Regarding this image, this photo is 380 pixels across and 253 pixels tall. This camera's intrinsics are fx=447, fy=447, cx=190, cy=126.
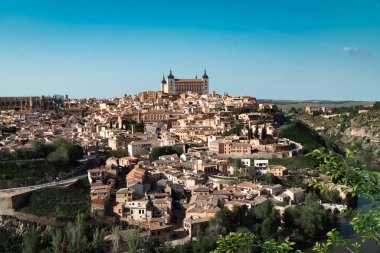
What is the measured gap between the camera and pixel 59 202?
53.7 feet

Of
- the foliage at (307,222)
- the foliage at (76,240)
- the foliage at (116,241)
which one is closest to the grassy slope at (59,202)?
the foliage at (76,240)

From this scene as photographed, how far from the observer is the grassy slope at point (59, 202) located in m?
15.8

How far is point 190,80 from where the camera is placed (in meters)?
53.0

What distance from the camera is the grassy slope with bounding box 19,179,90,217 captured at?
51.9ft

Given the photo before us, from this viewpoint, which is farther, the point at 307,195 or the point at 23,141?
the point at 23,141

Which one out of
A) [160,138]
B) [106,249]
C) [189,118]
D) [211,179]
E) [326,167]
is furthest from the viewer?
[189,118]

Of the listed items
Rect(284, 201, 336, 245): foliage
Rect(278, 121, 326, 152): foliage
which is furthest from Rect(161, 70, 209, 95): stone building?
Rect(284, 201, 336, 245): foliage

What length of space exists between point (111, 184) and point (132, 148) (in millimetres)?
6902

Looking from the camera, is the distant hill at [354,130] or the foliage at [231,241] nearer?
the foliage at [231,241]

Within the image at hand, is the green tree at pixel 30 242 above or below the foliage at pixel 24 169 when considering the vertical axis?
below

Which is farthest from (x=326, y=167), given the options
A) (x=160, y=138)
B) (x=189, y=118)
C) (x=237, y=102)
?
(x=237, y=102)

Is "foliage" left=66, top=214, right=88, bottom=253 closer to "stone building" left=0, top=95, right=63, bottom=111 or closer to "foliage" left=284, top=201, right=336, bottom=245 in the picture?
"foliage" left=284, top=201, right=336, bottom=245

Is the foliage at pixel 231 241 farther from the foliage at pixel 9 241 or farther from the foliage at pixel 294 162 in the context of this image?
the foliage at pixel 294 162

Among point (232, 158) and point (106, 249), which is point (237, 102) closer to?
point (232, 158)
